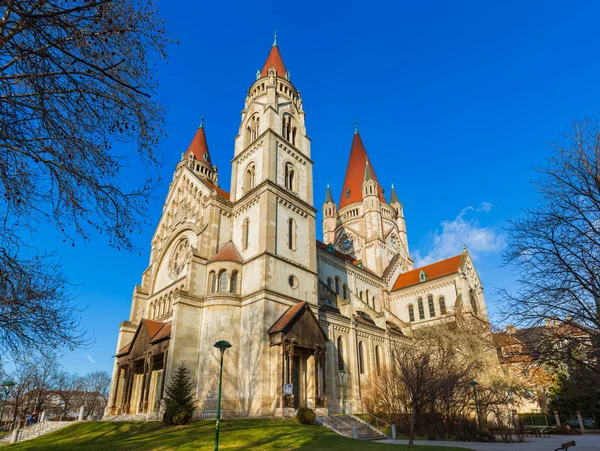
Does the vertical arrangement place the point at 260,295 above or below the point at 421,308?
below

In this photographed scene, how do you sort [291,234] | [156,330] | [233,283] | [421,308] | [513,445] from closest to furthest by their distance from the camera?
[513,445] < [156,330] < [233,283] < [291,234] < [421,308]

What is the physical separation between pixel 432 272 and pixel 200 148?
31795mm

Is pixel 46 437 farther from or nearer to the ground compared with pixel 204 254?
nearer to the ground

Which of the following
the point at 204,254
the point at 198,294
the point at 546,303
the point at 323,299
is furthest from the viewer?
the point at 323,299

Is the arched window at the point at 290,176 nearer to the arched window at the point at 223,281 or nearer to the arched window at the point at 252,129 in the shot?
the arched window at the point at 252,129

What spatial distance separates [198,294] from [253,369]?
240 inches

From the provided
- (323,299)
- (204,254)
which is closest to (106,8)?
(204,254)

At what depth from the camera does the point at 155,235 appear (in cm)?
3528

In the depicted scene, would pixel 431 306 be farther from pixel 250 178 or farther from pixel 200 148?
pixel 200 148

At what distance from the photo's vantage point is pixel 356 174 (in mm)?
60719

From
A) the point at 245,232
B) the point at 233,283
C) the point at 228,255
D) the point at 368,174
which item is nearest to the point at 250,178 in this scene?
the point at 245,232

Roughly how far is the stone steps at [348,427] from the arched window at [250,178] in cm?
1757

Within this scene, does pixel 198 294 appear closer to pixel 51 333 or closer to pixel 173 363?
pixel 173 363

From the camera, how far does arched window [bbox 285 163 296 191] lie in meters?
30.8
